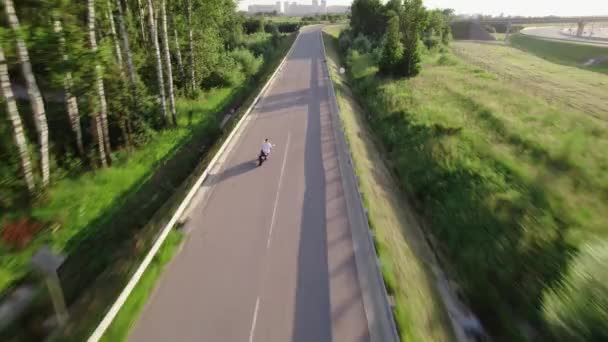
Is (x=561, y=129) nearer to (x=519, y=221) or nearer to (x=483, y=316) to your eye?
(x=519, y=221)

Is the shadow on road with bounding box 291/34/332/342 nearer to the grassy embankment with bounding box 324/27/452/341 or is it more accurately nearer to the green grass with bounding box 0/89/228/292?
the grassy embankment with bounding box 324/27/452/341

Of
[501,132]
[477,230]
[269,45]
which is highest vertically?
[269,45]

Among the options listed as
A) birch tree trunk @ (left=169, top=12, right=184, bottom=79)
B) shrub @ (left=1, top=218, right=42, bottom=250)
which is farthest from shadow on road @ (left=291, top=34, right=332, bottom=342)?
birch tree trunk @ (left=169, top=12, right=184, bottom=79)

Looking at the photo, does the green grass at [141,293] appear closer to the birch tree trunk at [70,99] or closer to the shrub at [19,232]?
the shrub at [19,232]

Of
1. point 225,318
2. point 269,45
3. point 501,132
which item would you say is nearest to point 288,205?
point 225,318

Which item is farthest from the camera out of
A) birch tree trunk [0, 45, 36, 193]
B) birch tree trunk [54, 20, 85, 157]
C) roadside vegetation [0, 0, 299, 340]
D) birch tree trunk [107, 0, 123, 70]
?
birch tree trunk [107, 0, 123, 70]

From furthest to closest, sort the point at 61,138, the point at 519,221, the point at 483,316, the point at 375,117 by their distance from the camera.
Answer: the point at 375,117 < the point at 61,138 < the point at 519,221 < the point at 483,316

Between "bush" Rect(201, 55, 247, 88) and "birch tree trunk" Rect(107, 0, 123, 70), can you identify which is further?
"bush" Rect(201, 55, 247, 88)
